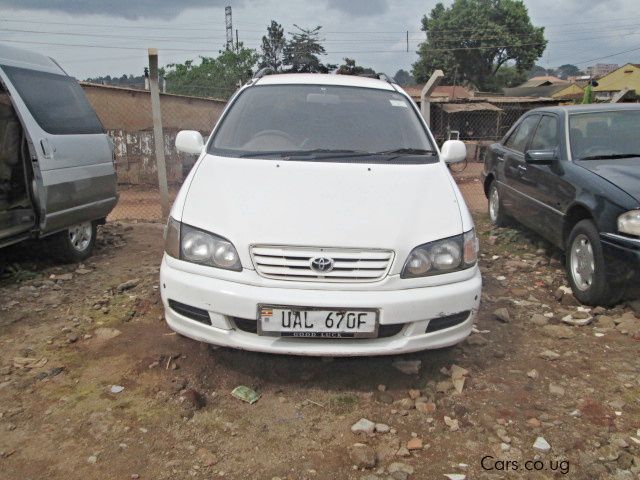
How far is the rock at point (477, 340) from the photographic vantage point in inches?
139

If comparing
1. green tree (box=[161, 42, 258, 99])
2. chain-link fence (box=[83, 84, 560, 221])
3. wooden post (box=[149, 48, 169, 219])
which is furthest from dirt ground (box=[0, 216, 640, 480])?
A: green tree (box=[161, 42, 258, 99])

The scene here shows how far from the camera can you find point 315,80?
13.9ft

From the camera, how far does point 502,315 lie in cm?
398

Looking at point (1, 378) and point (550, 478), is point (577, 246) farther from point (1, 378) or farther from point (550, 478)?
point (1, 378)

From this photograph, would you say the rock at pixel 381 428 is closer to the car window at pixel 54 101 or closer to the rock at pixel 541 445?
the rock at pixel 541 445

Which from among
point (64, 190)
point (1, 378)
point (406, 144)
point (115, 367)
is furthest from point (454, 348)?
point (64, 190)

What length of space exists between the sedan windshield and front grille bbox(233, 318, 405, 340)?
2912 mm

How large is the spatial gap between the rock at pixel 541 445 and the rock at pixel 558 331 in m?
1.37

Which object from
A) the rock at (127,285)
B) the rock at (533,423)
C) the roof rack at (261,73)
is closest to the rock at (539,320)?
the rock at (533,423)

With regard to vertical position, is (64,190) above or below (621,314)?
above

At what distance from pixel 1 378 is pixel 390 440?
7.12 ft

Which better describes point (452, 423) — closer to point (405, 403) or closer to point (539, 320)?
point (405, 403)

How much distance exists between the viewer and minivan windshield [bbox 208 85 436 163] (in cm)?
355

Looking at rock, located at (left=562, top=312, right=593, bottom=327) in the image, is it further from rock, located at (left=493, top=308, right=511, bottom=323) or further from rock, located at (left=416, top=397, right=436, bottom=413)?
rock, located at (left=416, top=397, right=436, bottom=413)
